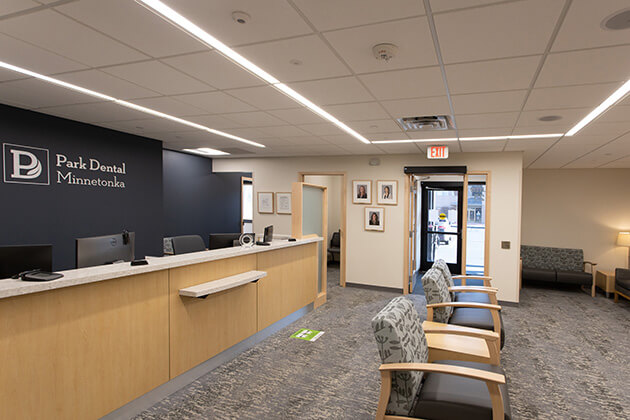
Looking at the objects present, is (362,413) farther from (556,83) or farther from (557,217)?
(557,217)

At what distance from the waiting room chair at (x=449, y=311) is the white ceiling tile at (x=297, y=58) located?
209 cm

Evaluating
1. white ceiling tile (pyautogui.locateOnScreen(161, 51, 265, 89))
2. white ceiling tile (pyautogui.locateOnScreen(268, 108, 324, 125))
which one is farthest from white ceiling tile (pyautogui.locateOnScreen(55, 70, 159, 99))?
white ceiling tile (pyautogui.locateOnScreen(268, 108, 324, 125))

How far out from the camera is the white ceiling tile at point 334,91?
283 cm

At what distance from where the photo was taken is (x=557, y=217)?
802 centimetres

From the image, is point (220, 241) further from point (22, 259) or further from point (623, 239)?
point (623, 239)

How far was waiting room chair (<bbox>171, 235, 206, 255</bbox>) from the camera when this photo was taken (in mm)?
4694

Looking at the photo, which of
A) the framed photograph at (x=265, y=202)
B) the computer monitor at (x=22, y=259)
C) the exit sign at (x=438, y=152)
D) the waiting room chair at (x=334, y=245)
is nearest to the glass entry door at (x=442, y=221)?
the waiting room chair at (x=334, y=245)

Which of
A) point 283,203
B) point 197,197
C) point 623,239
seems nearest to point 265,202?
point 283,203

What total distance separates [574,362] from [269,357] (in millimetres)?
3203

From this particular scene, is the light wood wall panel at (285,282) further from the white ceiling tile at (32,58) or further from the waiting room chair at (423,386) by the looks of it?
the white ceiling tile at (32,58)

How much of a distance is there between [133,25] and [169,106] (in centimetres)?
174

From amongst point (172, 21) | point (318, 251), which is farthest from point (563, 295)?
point (172, 21)

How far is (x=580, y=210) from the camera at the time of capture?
7887 mm

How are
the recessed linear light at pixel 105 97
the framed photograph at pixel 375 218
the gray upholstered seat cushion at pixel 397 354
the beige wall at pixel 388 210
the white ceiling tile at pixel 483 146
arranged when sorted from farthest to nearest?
the framed photograph at pixel 375 218 < the beige wall at pixel 388 210 < the white ceiling tile at pixel 483 146 < the recessed linear light at pixel 105 97 < the gray upholstered seat cushion at pixel 397 354
